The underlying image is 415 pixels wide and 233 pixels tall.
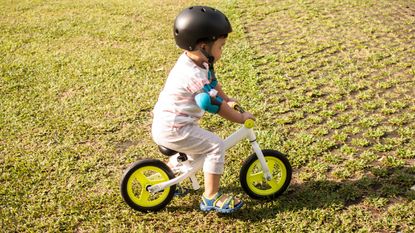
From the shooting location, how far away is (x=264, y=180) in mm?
4125

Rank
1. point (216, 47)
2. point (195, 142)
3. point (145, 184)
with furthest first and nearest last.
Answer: point (145, 184) < point (195, 142) < point (216, 47)

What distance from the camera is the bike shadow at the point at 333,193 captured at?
12.9 ft

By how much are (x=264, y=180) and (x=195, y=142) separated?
0.89 meters

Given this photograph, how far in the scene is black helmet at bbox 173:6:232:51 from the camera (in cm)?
334

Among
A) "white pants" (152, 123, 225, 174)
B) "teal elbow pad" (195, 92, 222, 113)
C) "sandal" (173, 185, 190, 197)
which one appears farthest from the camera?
"sandal" (173, 185, 190, 197)

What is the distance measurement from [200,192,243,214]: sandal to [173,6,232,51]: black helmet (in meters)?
1.27

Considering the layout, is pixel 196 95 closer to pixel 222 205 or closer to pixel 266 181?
pixel 222 205

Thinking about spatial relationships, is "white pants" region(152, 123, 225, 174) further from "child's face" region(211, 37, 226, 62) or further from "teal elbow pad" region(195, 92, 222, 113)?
"child's face" region(211, 37, 226, 62)

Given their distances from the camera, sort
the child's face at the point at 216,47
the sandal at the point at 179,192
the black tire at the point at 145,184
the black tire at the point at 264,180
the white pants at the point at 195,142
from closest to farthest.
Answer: the child's face at the point at 216,47, the white pants at the point at 195,142, the black tire at the point at 145,184, the black tire at the point at 264,180, the sandal at the point at 179,192

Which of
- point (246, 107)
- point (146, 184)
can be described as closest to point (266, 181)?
point (146, 184)

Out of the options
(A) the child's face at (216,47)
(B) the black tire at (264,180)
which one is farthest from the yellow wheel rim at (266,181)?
(A) the child's face at (216,47)

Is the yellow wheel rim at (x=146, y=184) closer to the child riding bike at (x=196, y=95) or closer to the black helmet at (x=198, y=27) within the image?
the child riding bike at (x=196, y=95)

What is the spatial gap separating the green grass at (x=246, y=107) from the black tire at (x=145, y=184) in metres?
0.10

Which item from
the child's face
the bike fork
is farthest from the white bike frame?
the child's face
